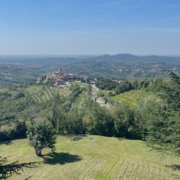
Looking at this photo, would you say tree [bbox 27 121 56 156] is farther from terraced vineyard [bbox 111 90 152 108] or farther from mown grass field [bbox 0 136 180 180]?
terraced vineyard [bbox 111 90 152 108]

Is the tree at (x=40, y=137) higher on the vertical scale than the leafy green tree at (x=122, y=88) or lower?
higher

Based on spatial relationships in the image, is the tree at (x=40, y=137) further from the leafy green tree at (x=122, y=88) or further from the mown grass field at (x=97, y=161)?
the leafy green tree at (x=122, y=88)

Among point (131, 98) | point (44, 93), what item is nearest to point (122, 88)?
point (131, 98)

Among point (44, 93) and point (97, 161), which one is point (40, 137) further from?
point (44, 93)

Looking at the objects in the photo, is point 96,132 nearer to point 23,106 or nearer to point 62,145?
point 62,145

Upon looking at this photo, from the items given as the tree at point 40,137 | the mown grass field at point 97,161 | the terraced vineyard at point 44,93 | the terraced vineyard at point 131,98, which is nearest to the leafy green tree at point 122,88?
the terraced vineyard at point 131,98
